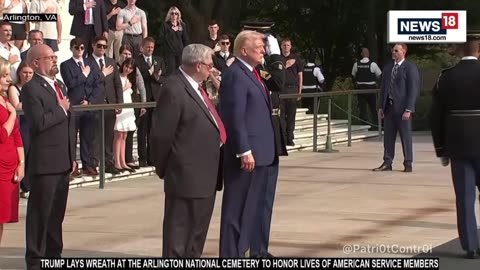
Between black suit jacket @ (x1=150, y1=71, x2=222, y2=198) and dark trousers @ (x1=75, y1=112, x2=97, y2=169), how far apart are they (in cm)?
776

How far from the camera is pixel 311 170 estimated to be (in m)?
18.8

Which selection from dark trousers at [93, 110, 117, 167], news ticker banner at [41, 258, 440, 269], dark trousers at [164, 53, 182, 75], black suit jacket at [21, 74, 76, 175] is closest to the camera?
news ticker banner at [41, 258, 440, 269]

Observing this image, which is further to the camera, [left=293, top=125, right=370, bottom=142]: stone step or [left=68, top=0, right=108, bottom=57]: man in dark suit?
[left=293, top=125, right=370, bottom=142]: stone step

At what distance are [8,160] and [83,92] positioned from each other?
700 cm

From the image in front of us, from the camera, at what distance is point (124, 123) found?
672 inches

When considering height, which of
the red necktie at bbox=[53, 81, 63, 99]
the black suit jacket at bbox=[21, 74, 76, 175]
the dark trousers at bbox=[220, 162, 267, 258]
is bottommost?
the dark trousers at bbox=[220, 162, 267, 258]

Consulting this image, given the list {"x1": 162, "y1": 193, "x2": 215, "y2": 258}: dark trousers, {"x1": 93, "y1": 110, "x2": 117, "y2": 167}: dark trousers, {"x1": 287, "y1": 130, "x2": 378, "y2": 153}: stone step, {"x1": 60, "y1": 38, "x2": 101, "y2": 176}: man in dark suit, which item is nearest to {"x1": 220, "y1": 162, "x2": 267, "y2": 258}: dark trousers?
{"x1": 162, "y1": 193, "x2": 215, "y2": 258}: dark trousers

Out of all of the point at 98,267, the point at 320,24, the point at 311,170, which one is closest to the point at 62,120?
the point at 98,267

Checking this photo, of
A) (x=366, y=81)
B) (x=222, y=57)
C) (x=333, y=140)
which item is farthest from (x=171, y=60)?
(x=366, y=81)

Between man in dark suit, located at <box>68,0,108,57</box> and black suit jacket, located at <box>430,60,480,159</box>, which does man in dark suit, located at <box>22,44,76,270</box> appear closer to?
black suit jacket, located at <box>430,60,480,159</box>

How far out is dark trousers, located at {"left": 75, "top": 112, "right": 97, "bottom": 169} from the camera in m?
16.2

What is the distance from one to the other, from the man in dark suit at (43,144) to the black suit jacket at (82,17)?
369 inches

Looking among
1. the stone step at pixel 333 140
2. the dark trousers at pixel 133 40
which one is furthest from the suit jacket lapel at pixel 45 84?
the stone step at pixel 333 140

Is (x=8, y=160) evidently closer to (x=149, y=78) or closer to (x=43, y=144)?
(x=43, y=144)
